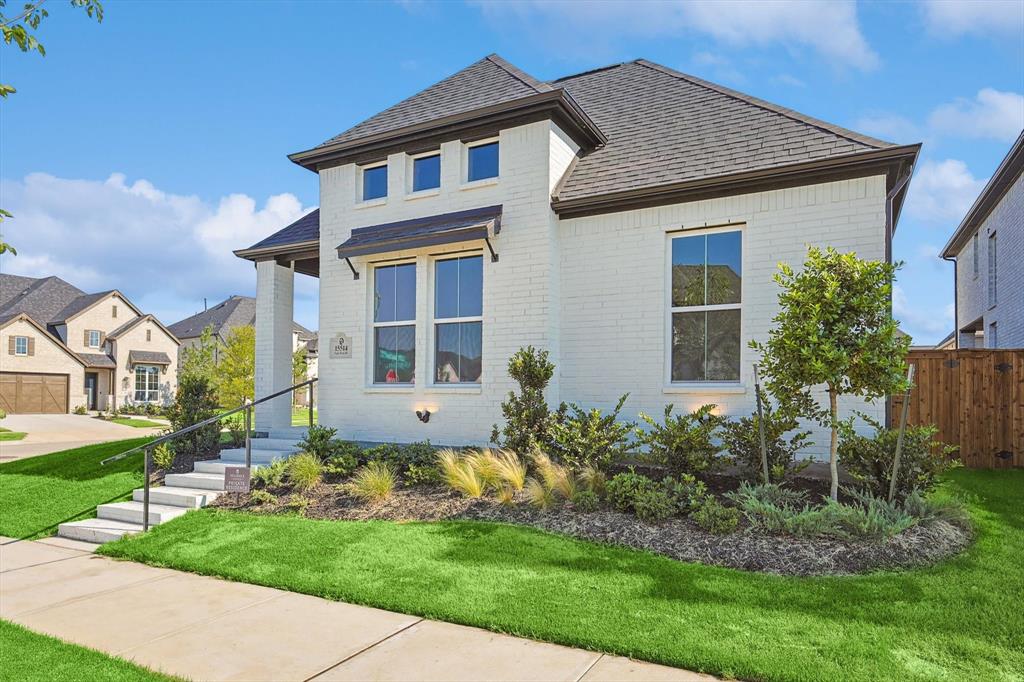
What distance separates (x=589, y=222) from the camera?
882 centimetres

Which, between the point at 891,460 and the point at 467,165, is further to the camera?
the point at 467,165

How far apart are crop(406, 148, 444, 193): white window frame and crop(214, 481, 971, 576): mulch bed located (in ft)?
16.0

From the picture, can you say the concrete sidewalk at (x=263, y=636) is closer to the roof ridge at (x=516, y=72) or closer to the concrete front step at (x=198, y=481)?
the concrete front step at (x=198, y=481)

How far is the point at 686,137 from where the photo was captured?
9.08 meters

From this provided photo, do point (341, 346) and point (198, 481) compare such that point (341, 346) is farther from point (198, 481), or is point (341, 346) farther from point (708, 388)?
point (708, 388)

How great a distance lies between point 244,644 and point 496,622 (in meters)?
1.73

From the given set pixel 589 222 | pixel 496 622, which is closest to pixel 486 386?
pixel 589 222

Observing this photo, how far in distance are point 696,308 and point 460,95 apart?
5.34m

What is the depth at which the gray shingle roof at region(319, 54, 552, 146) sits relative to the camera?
9520 mm

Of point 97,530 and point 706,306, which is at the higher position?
point 706,306

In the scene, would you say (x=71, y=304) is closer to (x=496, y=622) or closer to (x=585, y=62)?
(x=585, y=62)

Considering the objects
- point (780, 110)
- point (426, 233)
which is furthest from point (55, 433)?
point (780, 110)

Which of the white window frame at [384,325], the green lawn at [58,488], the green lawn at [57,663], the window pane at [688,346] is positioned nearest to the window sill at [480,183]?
the white window frame at [384,325]

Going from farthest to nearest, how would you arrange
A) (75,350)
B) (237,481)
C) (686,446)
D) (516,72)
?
1. (75,350)
2. (516,72)
3. (237,481)
4. (686,446)
